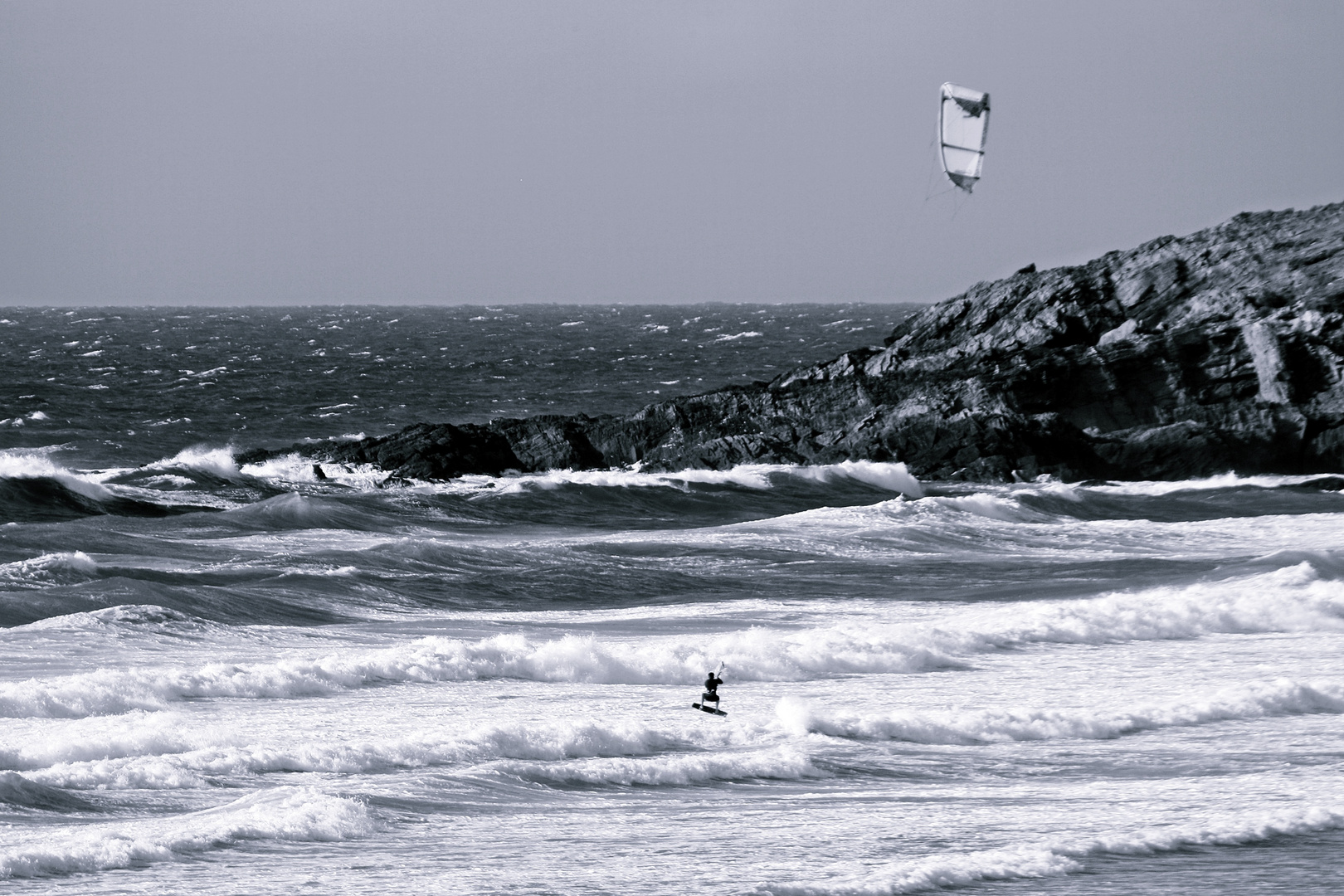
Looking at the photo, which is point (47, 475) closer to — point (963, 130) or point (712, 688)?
point (963, 130)

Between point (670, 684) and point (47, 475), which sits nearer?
point (670, 684)

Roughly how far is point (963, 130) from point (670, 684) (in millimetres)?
13610

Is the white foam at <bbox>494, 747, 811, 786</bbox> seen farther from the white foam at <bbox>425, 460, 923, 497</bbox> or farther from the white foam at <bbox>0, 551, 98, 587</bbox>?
the white foam at <bbox>425, 460, 923, 497</bbox>

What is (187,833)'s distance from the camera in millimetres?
10062

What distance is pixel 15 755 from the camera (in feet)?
39.7

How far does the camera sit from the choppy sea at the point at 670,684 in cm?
1016

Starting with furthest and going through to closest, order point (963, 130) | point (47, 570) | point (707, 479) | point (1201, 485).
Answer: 1. point (707, 479)
2. point (1201, 485)
3. point (963, 130)
4. point (47, 570)

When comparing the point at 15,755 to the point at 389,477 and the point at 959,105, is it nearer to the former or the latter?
the point at 959,105

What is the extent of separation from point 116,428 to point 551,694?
39.6 m

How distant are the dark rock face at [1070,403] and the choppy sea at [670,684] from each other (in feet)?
4.68

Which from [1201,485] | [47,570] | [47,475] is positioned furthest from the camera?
[47,475]

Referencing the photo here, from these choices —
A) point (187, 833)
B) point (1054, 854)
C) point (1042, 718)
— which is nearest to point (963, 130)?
point (1042, 718)

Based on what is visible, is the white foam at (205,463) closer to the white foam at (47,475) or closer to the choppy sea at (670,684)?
the choppy sea at (670,684)

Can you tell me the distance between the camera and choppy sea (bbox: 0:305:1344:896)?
10156mm
